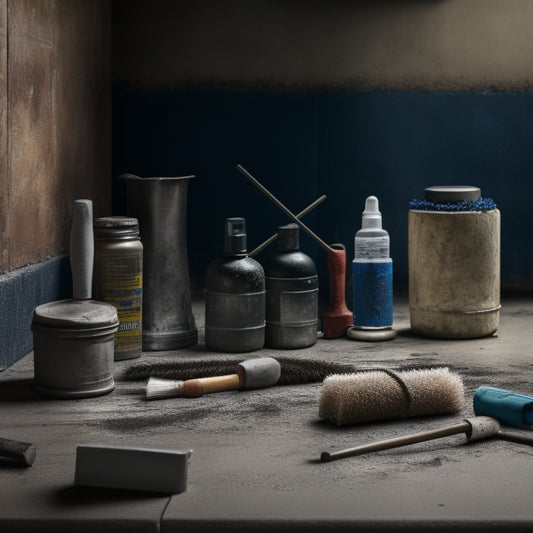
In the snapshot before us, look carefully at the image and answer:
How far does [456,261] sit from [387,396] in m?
0.75

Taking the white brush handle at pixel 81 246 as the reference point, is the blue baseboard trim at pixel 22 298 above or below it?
below

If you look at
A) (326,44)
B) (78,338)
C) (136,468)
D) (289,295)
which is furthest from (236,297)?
(326,44)

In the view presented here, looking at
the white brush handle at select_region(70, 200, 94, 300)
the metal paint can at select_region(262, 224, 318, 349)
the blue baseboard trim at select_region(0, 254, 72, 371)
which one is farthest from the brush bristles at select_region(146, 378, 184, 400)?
the metal paint can at select_region(262, 224, 318, 349)

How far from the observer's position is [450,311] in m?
2.28

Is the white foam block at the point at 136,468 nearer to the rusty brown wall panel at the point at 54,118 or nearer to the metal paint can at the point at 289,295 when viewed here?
the rusty brown wall panel at the point at 54,118

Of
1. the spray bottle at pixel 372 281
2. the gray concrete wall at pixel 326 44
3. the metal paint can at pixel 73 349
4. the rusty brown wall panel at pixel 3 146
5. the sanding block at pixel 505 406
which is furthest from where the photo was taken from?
the gray concrete wall at pixel 326 44

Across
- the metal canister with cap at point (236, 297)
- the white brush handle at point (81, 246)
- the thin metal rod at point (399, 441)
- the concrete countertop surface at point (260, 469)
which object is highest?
the white brush handle at point (81, 246)

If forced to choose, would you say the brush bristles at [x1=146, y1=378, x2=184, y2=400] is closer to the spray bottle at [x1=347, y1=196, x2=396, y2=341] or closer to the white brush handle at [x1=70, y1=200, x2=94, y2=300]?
the white brush handle at [x1=70, y1=200, x2=94, y2=300]

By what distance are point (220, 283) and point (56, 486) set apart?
2.95 ft

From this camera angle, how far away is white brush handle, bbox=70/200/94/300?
1.78 metres

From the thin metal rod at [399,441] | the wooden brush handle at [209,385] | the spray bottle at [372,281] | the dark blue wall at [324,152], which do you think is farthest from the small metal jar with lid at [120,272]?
the dark blue wall at [324,152]

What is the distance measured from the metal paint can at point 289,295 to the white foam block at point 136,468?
954 mm

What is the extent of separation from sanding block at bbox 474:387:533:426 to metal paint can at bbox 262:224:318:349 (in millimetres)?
673

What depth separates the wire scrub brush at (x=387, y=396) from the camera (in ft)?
5.12
